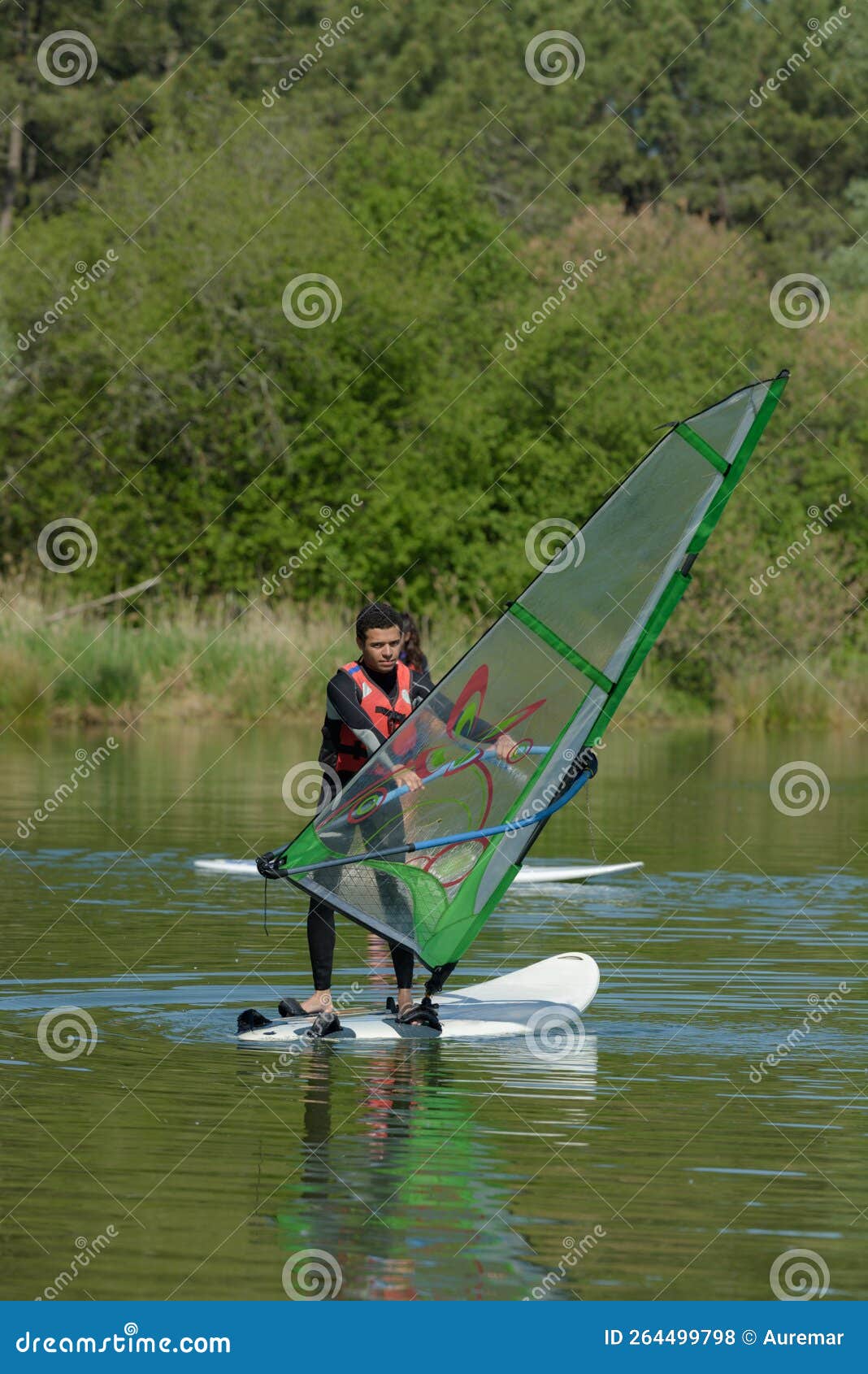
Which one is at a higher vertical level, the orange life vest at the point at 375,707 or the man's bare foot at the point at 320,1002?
the orange life vest at the point at 375,707

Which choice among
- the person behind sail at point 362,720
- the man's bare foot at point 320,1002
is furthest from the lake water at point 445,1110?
the person behind sail at point 362,720

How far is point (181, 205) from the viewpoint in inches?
1590

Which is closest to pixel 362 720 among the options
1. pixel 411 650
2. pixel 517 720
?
pixel 517 720

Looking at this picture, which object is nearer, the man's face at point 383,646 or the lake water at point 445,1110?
the lake water at point 445,1110

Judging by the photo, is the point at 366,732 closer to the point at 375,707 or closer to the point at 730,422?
the point at 375,707

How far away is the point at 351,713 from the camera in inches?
373

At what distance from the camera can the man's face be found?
9.49 m

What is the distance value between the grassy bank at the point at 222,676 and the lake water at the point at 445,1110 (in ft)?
46.7

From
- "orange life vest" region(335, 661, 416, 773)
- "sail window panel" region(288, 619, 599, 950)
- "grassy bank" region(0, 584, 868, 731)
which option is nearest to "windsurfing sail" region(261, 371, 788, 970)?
"sail window panel" region(288, 619, 599, 950)

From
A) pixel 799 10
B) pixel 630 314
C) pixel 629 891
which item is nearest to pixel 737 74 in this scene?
pixel 799 10

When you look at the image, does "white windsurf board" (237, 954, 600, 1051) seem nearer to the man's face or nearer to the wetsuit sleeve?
the wetsuit sleeve

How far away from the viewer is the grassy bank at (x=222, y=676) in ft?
98.7

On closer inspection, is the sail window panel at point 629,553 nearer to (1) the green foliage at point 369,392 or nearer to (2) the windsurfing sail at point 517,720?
(2) the windsurfing sail at point 517,720

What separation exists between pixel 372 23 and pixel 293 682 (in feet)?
104
